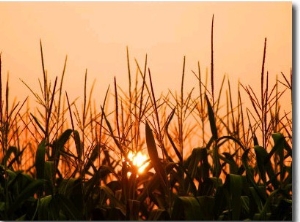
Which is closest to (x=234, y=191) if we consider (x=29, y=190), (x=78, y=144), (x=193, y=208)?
(x=193, y=208)

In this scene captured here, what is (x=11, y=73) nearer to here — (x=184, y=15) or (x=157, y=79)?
(x=157, y=79)

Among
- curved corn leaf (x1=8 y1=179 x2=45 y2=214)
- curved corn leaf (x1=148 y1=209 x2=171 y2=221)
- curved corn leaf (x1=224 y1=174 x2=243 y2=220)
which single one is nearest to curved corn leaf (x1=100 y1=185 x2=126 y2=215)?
curved corn leaf (x1=148 y1=209 x2=171 y2=221)

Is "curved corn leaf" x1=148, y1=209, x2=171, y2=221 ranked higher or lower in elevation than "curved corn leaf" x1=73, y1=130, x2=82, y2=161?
lower

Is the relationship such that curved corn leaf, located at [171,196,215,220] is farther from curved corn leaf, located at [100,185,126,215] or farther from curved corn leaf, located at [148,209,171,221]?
curved corn leaf, located at [100,185,126,215]

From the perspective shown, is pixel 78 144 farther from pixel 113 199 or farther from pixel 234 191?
pixel 234 191

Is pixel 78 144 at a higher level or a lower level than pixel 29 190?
higher

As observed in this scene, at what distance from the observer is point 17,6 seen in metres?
1.71

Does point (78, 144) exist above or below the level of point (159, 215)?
above

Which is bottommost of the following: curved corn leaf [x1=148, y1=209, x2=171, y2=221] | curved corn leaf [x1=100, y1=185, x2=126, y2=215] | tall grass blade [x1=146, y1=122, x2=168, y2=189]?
curved corn leaf [x1=148, y1=209, x2=171, y2=221]

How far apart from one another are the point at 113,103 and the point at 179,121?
0.27 metres

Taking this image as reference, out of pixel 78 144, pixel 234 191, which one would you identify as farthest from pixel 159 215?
pixel 78 144

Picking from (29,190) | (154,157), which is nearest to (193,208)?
(154,157)

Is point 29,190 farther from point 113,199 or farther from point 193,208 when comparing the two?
point 193,208

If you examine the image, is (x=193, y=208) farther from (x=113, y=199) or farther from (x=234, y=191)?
(x=113, y=199)
